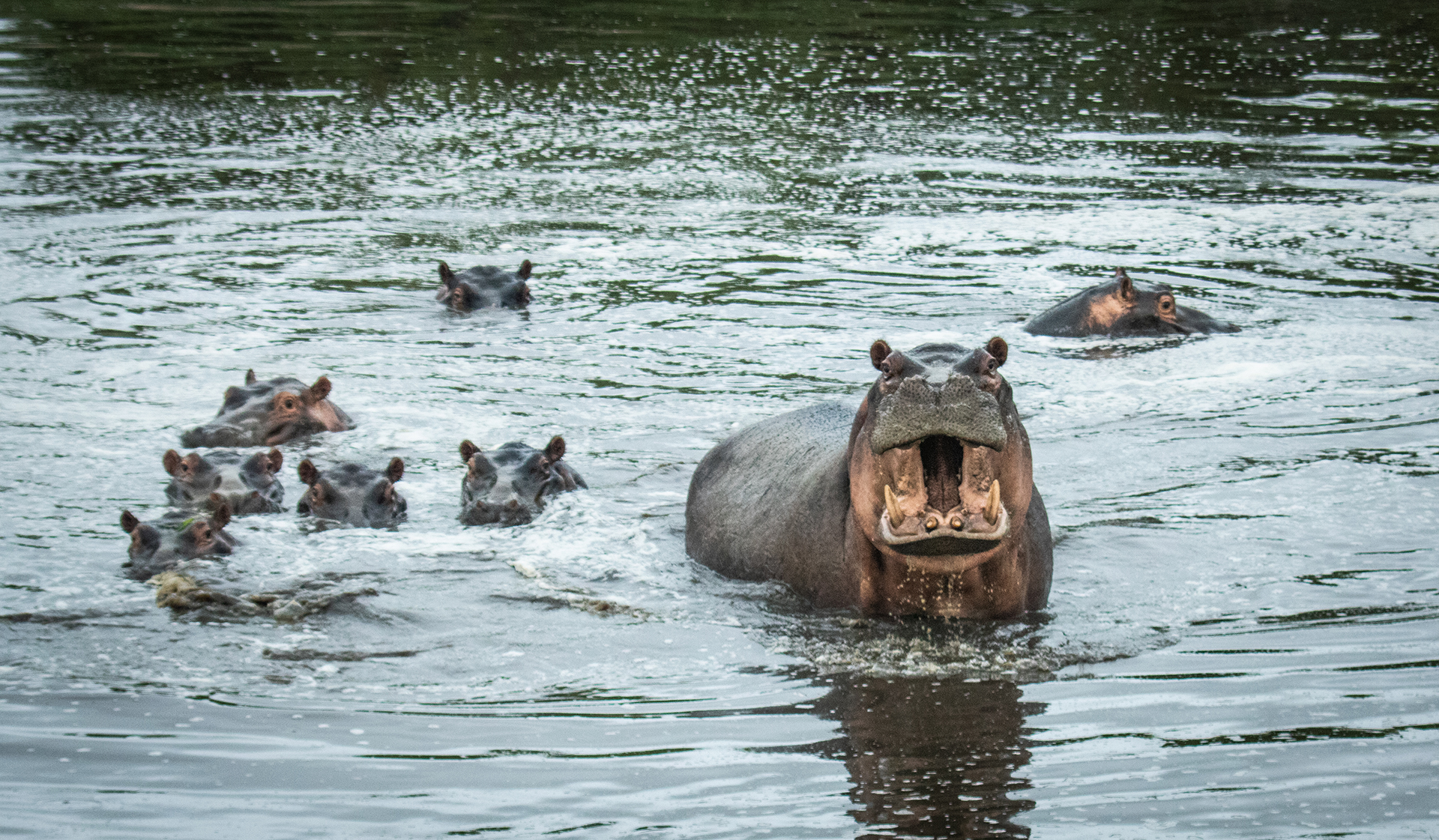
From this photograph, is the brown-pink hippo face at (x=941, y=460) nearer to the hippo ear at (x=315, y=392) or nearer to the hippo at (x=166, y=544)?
the hippo at (x=166, y=544)

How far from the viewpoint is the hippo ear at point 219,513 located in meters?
7.77

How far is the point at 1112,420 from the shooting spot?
1010cm

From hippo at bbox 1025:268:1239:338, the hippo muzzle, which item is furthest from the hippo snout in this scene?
hippo at bbox 1025:268:1239:338

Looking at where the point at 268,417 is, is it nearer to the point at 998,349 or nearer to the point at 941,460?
the point at 941,460

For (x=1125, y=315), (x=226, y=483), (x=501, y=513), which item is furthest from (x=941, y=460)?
(x=1125, y=315)

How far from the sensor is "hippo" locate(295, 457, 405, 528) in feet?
27.3

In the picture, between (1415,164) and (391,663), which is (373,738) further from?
(1415,164)

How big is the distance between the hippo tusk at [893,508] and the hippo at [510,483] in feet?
8.77

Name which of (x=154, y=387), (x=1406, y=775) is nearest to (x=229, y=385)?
(x=154, y=387)

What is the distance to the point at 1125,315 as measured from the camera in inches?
480

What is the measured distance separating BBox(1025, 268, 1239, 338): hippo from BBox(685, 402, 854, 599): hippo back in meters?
4.80

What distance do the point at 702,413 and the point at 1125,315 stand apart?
11.4 ft

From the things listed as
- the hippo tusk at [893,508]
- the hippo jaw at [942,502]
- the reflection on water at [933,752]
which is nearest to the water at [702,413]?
the reflection on water at [933,752]

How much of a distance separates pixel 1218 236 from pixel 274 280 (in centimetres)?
782
